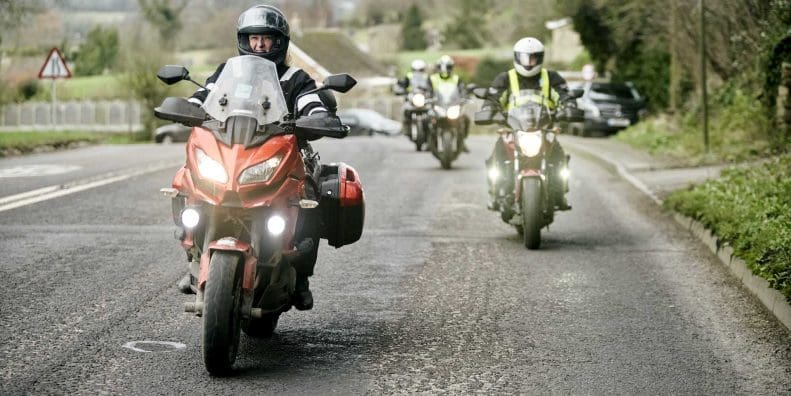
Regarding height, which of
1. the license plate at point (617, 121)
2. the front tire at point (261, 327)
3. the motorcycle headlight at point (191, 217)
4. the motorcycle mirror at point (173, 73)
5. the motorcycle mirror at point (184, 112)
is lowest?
the front tire at point (261, 327)

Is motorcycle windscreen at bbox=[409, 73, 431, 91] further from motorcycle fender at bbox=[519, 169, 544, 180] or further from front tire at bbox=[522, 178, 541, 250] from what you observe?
front tire at bbox=[522, 178, 541, 250]

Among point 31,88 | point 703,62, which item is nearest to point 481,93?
point 703,62

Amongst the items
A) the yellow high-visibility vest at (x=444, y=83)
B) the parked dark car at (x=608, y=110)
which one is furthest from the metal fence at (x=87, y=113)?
the yellow high-visibility vest at (x=444, y=83)

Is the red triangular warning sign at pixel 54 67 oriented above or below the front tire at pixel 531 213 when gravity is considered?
above

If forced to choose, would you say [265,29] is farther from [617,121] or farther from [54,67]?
[617,121]

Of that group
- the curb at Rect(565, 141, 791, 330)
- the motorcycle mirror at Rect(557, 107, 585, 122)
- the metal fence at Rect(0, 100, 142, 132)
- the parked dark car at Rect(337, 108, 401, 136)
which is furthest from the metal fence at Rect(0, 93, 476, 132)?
the motorcycle mirror at Rect(557, 107, 585, 122)

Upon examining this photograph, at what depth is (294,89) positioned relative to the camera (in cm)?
782

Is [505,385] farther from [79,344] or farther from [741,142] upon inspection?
[741,142]

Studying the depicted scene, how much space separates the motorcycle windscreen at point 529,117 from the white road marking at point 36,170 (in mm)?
9428

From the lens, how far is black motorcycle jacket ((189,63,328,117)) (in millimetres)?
7652

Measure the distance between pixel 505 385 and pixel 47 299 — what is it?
11.6 ft

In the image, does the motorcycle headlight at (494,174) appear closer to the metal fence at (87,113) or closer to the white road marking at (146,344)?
the white road marking at (146,344)

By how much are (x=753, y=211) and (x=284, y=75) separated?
618cm

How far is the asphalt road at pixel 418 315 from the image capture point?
7.15 m
